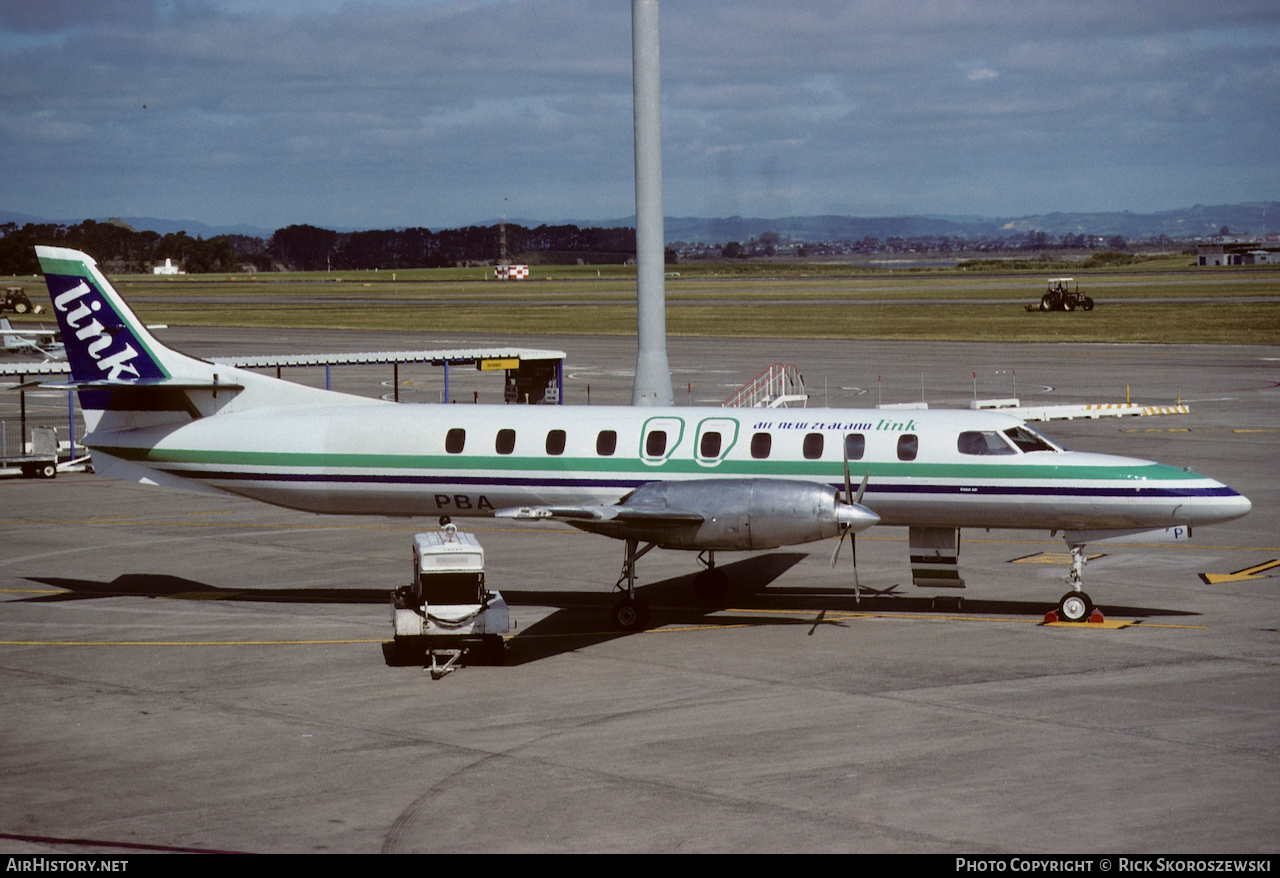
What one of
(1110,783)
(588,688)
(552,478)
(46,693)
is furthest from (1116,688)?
(46,693)

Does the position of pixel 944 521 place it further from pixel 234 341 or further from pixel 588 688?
pixel 234 341

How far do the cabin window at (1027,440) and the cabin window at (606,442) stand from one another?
21.7ft

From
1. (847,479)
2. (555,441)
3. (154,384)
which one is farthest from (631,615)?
(154,384)

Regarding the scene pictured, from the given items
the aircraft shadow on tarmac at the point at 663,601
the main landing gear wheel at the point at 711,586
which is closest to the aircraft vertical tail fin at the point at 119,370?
the aircraft shadow on tarmac at the point at 663,601

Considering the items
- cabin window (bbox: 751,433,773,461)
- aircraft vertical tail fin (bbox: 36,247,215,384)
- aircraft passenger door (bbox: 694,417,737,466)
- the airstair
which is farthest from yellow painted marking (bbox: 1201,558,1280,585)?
aircraft vertical tail fin (bbox: 36,247,215,384)

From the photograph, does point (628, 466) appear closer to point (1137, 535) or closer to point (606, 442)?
point (606, 442)

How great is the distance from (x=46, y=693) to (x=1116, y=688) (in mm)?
14557

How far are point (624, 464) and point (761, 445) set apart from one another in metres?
2.37

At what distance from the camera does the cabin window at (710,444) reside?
2342cm

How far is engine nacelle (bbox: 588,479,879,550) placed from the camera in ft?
68.5

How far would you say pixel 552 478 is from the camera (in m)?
23.8

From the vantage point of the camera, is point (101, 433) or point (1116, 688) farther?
point (101, 433)

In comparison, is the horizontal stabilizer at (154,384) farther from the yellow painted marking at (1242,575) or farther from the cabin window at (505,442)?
the yellow painted marking at (1242,575)

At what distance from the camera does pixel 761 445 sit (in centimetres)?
2339
